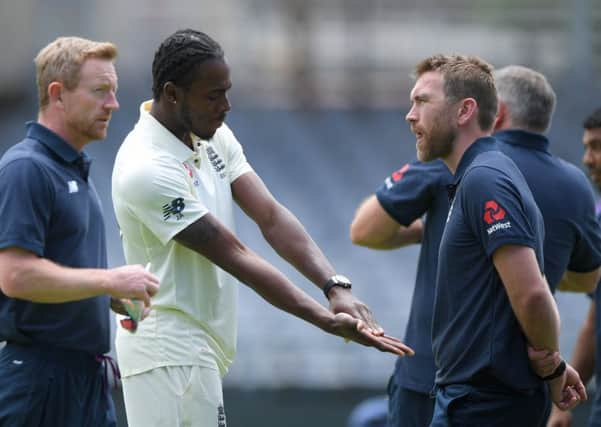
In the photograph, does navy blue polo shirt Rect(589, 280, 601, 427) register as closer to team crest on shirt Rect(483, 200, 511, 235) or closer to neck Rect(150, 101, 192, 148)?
team crest on shirt Rect(483, 200, 511, 235)

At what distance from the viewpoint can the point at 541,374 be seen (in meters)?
4.44

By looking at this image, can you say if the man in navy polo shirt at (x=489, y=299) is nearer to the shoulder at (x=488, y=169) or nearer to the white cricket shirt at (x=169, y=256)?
the shoulder at (x=488, y=169)

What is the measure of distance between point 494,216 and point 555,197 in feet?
3.49

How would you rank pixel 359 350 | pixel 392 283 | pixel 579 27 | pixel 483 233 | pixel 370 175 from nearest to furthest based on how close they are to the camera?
pixel 483 233 < pixel 359 350 < pixel 392 283 < pixel 370 175 < pixel 579 27

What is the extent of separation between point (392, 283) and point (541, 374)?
272 inches

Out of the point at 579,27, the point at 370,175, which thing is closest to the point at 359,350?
the point at 370,175

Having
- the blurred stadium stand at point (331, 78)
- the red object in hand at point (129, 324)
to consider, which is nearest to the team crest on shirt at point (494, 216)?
the red object in hand at point (129, 324)

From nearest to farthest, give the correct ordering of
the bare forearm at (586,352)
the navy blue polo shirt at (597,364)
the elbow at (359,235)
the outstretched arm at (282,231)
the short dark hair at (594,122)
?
the outstretched arm at (282,231)
the navy blue polo shirt at (597,364)
the elbow at (359,235)
the short dark hair at (594,122)
the bare forearm at (586,352)

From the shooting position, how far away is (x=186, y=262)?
15.5 feet

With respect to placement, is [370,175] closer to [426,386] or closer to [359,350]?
[359,350]

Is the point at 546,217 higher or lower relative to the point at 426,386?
higher

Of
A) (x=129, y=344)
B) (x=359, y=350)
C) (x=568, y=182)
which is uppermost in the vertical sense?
(x=568, y=182)

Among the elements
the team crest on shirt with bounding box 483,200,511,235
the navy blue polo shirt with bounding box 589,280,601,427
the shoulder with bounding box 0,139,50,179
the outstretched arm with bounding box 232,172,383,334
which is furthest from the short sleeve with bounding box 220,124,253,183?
the navy blue polo shirt with bounding box 589,280,601,427

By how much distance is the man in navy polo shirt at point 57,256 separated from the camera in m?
4.65
